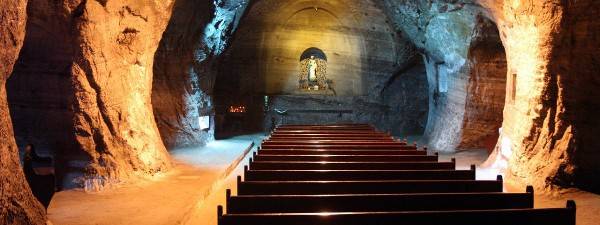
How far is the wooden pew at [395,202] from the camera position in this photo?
205 inches

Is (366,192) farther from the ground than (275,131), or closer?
closer

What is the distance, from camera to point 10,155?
5125mm

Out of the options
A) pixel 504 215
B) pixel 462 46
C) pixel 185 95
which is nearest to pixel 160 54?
pixel 185 95

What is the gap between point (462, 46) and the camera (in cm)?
1367

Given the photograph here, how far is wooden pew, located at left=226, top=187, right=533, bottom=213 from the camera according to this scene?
5219 mm

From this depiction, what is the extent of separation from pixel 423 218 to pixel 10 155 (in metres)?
3.85

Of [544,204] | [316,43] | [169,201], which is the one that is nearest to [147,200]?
[169,201]

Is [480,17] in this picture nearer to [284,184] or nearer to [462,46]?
[462,46]

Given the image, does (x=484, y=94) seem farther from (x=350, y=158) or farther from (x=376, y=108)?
(x=350, y=158)

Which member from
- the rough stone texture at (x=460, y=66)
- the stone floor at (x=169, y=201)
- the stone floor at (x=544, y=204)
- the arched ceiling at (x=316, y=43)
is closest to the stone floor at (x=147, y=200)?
the stone floor at (x=169, y=201)

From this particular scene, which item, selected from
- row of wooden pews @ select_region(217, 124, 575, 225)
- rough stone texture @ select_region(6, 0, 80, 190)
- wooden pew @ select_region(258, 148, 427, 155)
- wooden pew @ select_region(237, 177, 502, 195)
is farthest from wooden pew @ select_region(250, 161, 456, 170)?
rough stone texture @ select_region(6, 0, 80, 190)

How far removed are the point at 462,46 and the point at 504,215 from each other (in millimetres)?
9685

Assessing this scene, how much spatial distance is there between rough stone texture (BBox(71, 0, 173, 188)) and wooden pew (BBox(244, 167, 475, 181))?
3315 millimetres

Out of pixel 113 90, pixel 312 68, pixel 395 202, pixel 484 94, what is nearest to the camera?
pixel 395 202
